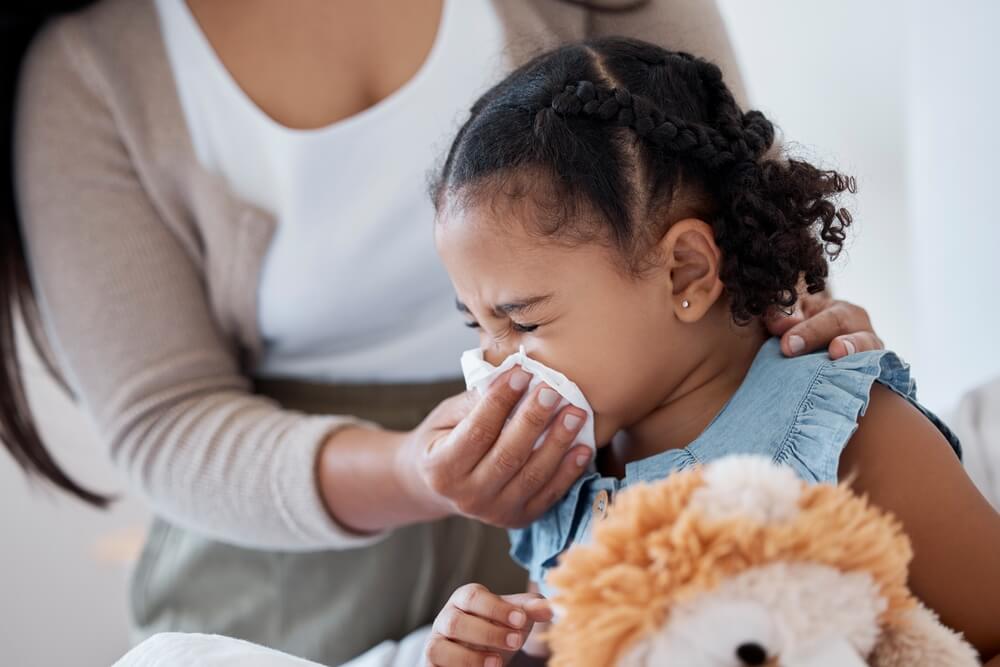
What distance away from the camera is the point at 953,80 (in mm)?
1140

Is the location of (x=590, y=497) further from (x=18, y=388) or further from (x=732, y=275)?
(x=18, y=388)

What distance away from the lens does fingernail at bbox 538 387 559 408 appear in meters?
0.72

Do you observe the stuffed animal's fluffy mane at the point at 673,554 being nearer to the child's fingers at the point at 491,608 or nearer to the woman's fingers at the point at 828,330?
the child's fingers at the point at 491,608

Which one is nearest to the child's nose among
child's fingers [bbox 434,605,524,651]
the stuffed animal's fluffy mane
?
child's fingers [bbox 434,605,524,651]

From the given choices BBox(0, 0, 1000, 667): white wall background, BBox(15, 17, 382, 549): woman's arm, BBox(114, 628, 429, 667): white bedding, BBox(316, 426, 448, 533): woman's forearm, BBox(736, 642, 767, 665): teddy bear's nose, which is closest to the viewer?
BBox(736, 642, 767, 665): teddy bear's nose

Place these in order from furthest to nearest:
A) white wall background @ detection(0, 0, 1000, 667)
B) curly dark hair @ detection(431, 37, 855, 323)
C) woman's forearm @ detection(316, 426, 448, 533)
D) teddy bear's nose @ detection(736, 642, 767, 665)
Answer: white wall background @ detection(0, 0, 1000, 667) < woman's forearm @ detection(316, 426, 448, 533) < curly dark hair @ detection(431, 37, 855, 323) < teddy bear's nose @ detection(736, 642, 767, 665)

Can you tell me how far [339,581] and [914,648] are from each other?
75cm

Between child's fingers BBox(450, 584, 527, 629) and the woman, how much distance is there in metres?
0.31

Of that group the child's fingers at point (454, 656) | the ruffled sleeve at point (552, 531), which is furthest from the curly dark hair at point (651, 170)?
the child's fingers at point (454, 656)

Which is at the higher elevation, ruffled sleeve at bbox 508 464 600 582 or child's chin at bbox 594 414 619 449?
child's chin at bbox 594 414 619 449

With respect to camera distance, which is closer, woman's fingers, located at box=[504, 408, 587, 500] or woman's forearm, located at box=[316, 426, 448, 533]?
woman's fingers, located at box=[504, 408, 587, 500]

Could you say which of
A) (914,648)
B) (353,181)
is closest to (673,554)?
(914,648)

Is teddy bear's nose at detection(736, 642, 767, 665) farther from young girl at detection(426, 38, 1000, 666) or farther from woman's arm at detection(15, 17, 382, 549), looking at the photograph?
woman's arm at detection(15, 17, 382, 549)

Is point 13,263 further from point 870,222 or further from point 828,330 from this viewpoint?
point 870,222
